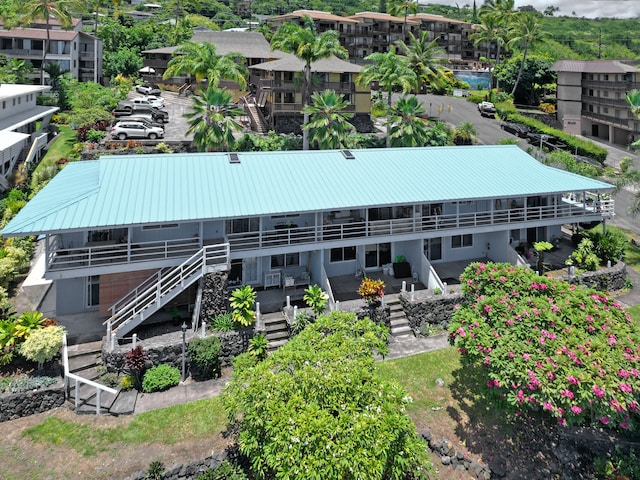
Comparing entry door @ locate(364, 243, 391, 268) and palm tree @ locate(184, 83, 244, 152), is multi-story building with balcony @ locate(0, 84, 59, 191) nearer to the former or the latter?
palm tree @ locate(184, 83, 244, 152)

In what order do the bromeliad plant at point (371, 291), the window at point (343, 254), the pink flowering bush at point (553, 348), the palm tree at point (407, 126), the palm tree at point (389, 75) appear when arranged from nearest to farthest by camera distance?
1. the pink flowering bush at point (553, 348)
2. the bromeliad plant at point (371, 291)
3. the window at point (343, 254)
4. the palm tree at point (407, 126)
5. the palm tree at point (389, 75)

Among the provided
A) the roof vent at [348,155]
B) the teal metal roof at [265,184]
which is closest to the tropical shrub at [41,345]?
the teal metal roof at [265,184]

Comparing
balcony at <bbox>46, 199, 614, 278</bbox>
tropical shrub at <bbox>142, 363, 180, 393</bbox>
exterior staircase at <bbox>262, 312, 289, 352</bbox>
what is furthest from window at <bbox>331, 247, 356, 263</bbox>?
tropical shrub at <bbox>142, 363, 180, 393</bbox>

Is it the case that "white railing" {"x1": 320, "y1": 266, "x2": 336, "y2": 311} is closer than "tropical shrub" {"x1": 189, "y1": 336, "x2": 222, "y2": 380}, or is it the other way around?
"tropical shrub" {"x1": 189, "y1": 336, "x2": 222, "y2": 380}

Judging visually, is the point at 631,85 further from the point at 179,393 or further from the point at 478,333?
the point at 179,393

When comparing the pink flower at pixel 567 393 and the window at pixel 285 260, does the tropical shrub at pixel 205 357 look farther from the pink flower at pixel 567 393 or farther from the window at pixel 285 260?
the pink flower at pixel 567 393

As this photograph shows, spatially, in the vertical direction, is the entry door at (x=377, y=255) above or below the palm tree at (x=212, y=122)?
below

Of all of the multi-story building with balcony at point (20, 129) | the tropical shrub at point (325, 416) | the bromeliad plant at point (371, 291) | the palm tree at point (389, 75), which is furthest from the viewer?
the palm tree at point (389, 75)
